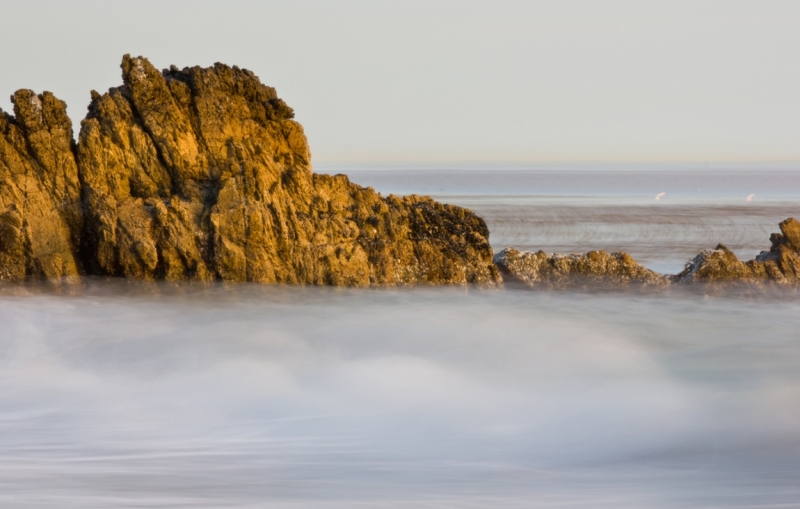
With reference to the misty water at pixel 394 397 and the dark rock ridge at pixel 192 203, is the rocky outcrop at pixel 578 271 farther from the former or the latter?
the dark rock ridge at pixel 192 203

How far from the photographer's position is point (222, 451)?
9086 millimetres

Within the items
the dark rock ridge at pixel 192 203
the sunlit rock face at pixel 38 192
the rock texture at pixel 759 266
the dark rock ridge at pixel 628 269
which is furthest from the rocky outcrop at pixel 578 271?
the sunlit rock face at pixel 38 192

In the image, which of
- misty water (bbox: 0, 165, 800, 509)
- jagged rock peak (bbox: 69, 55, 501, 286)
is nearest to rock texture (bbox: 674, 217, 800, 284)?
misty water (bbox: 0, 165, 800, 509)

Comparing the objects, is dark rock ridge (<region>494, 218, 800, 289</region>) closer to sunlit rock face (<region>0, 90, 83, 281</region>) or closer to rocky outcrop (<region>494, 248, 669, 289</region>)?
rocky outcrop (<region>494, 248, 669, 289</region>)

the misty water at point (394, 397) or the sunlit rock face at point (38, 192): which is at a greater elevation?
the sunlit rock face at point (38, 192)

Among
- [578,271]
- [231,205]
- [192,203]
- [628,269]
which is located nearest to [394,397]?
[231,205]

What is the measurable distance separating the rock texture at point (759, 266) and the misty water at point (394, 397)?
461mm

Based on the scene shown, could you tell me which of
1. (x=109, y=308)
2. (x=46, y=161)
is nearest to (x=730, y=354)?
(x=109, y=308)

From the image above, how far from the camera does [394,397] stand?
11.0 meters

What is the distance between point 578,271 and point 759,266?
3063mm

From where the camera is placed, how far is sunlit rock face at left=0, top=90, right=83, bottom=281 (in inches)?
509

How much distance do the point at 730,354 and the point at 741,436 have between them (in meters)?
2.98

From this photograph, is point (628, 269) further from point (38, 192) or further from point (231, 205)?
point (38, 192)

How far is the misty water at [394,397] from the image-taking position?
318 inches
